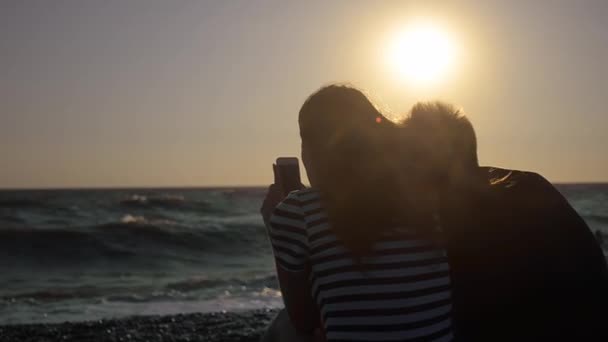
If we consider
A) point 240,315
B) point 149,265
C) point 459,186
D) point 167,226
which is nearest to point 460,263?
point 459,186

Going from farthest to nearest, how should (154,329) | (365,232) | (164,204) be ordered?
(164,204) → (154,329) → (365,232)

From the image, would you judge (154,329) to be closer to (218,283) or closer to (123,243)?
(218,283)

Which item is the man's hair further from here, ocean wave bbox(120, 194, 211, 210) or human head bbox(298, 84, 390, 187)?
ocean wave bbox(120, 194, 211, 210)

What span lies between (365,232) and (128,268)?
1201 centimetres

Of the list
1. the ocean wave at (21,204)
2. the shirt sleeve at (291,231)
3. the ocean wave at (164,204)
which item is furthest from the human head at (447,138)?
the ocean wave at (21,204)

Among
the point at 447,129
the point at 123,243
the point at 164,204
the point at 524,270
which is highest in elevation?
the point at 447,129

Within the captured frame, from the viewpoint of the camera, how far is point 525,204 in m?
2.22

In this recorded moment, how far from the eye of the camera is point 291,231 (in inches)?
74.9

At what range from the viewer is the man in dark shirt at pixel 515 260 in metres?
2.15

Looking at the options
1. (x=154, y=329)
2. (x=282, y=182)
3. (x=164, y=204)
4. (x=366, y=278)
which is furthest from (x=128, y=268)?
(x=164, y=204)

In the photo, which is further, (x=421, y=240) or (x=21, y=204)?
(x=21, y=204)

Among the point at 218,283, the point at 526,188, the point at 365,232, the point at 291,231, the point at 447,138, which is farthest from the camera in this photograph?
the point at 218,283

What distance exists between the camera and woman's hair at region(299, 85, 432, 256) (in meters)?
1.80

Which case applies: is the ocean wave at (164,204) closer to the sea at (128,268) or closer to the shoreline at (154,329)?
the sea at (128,268)
